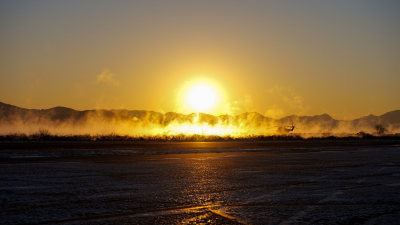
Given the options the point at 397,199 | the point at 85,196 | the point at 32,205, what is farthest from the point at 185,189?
the point at 397,199

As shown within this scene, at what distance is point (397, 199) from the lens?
8352mm

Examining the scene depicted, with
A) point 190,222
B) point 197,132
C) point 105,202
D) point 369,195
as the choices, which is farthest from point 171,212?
point 197,132

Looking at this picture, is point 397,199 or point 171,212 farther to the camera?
point 397,199

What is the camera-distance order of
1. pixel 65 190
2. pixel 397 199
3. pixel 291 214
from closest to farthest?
pixel 291 214, pixel 397 199, pixel 65 190

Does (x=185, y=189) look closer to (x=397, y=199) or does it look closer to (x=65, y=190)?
(x=65, y=190)

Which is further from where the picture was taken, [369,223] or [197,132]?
[197,132]

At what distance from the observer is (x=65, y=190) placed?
9375 millimetres


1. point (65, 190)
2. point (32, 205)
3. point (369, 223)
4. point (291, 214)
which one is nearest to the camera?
point (369, 223)

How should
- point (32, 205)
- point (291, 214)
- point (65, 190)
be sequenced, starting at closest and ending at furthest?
point (291, 214) < point (32, 205) < point (65, 190)

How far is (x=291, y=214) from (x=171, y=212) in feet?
5.98

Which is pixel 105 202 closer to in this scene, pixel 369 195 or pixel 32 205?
pixel 32 205

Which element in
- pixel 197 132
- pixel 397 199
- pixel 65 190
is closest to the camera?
pixel 397 199

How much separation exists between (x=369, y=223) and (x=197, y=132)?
69770 mm

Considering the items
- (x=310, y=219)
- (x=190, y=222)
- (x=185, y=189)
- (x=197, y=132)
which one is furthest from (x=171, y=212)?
(x=197, y=132)
